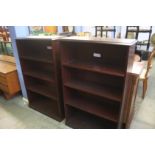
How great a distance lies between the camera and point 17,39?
2.16 m

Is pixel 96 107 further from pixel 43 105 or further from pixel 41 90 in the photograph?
pixel 43 105

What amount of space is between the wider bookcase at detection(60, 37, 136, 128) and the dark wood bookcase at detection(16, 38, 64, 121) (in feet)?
0.47

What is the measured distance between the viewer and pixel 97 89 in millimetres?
1753

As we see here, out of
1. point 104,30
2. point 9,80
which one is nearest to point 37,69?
point 9,80

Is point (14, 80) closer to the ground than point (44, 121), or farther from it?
farther from it

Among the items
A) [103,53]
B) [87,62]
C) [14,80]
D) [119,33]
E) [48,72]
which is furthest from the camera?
[119,33]

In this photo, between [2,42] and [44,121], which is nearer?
[44,121]

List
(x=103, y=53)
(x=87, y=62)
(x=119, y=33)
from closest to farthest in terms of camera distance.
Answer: (x=103, y=53) → (x=87, y=62) → (x=119, y=33)

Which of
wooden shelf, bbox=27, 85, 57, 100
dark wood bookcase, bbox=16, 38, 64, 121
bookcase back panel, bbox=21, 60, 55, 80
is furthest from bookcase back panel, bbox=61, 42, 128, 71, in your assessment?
wooden shelf, bbox=27, 85, 57, 100

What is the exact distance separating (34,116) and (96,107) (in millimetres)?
1160

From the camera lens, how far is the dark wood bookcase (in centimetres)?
195
